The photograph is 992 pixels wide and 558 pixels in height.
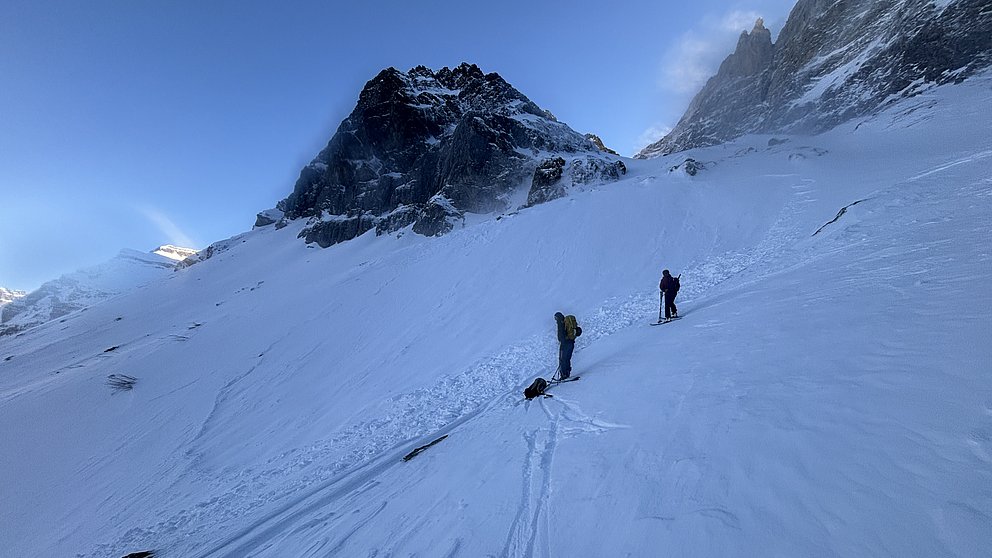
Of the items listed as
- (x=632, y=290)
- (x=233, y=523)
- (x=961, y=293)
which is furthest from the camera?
(x=632, y=290)

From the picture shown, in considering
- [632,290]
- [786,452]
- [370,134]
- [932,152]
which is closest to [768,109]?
[932,152]

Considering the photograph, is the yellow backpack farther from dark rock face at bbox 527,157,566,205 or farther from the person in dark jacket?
dark rock face at bbox 527,157,566,205

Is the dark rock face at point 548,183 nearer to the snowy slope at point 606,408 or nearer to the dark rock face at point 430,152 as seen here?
the dark rock face at point 430,152

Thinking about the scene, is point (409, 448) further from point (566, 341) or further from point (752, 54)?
point (752, 54)

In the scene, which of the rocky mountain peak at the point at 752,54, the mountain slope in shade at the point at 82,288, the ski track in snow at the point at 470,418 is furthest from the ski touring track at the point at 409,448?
the rocky mountain peak at the point at 752,54

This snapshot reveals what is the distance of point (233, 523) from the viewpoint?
23.6ft

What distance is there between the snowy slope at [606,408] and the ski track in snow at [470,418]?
64 mm

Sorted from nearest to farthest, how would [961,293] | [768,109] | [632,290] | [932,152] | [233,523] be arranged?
1. [961,293]
2. [233,523]
3. [632,290]
4. [932,152]
5. [768,109]

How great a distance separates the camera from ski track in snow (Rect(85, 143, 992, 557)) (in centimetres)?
436

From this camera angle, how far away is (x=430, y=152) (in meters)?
62.6

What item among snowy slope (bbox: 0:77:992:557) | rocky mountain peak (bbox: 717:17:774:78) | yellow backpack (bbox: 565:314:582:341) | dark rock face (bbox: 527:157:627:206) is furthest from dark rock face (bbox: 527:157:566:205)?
rocky mountain peak (bbox: 717:17:774:78)

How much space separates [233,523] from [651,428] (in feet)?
26.3

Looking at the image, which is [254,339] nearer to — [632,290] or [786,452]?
[632,290]

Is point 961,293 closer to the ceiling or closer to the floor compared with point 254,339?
closer to the ceiling
